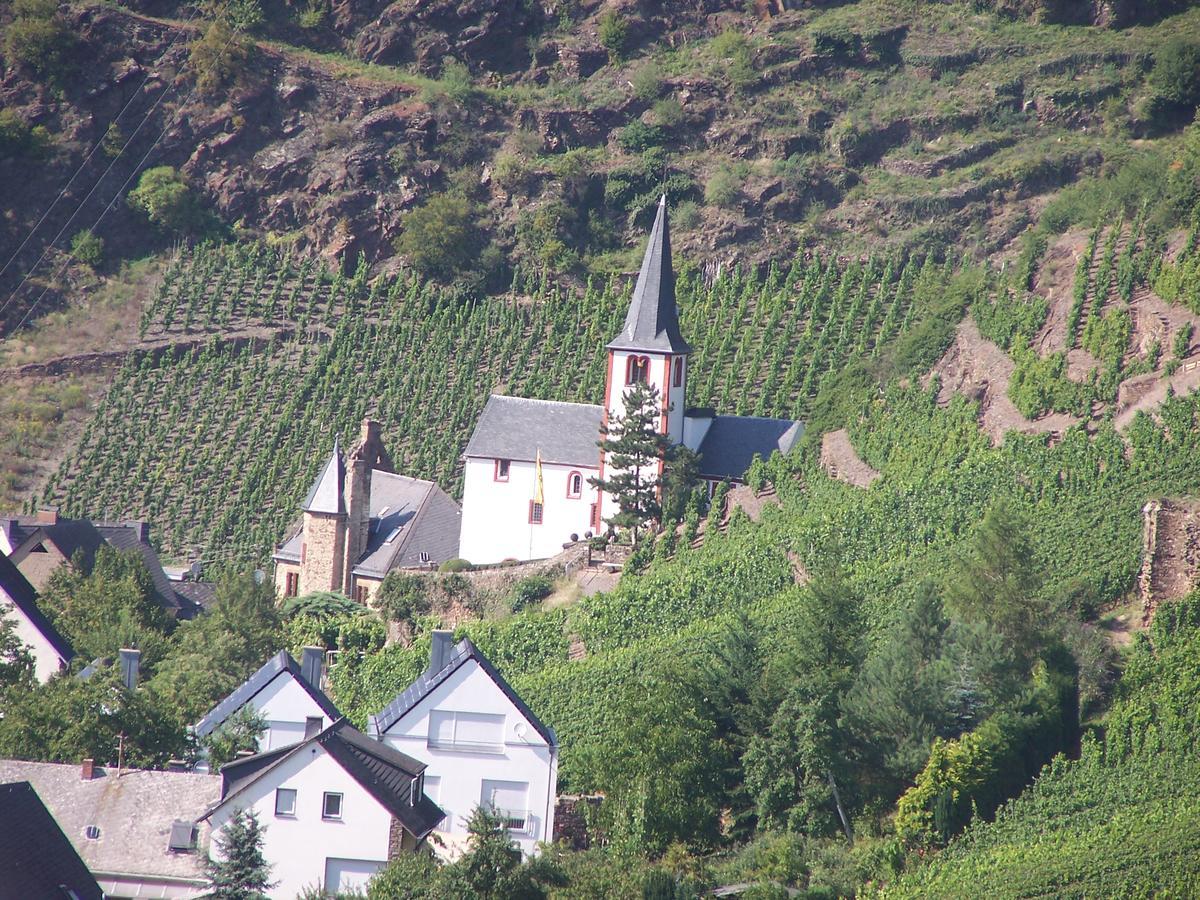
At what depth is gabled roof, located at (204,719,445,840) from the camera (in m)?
32.0

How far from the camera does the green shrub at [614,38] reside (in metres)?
82.3

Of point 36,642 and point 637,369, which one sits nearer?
point 36,642

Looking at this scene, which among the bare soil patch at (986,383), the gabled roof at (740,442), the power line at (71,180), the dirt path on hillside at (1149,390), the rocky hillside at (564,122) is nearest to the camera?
the dirt path on hillside at (1149,390)

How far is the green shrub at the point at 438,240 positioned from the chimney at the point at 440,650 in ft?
115

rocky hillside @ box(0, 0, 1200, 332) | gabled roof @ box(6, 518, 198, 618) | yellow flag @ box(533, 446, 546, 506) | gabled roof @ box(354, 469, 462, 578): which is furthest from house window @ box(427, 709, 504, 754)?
rocky hillside @ box(0, 0, 1200, 332)

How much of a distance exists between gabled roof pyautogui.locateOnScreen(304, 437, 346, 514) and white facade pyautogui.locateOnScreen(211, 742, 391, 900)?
942 inches

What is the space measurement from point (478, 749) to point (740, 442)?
67.9 ft

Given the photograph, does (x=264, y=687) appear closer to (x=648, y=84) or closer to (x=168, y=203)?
(x=168, y=203)

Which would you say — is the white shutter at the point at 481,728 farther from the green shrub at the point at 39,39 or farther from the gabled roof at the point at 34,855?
the green shrub at the point at 39,39

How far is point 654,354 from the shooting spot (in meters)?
54.5

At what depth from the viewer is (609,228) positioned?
75.2 metres

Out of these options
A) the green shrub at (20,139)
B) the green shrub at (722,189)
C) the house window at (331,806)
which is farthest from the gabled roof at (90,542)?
the green shrub at (722,189)

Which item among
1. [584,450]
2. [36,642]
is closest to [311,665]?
[36,642]

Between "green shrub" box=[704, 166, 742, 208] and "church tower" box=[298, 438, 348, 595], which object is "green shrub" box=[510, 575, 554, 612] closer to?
"church tower" box=[298, 438, 348, 595]
